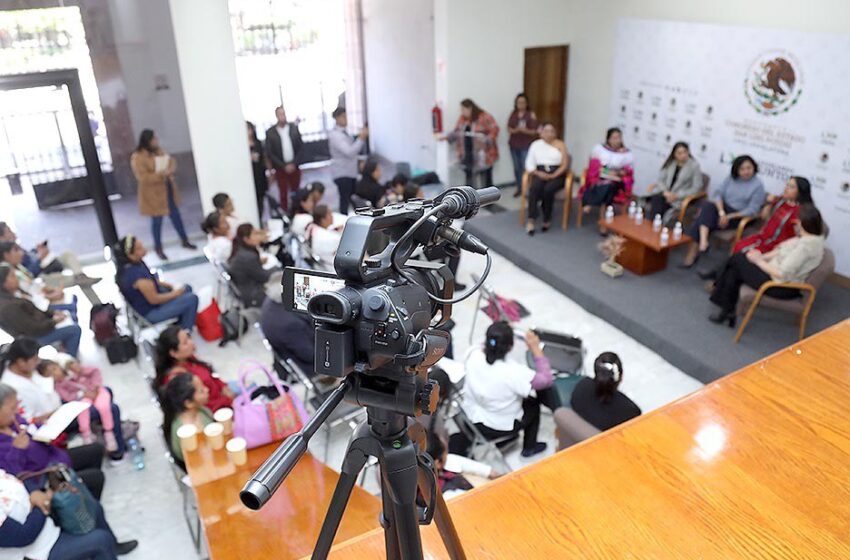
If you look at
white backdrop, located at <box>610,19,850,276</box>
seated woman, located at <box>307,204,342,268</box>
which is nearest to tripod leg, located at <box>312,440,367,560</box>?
seated woman, located at <box>307,204,342,268</box>

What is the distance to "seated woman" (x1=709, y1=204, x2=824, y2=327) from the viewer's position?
4.94 m

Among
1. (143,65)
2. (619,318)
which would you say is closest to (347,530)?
(619,318)

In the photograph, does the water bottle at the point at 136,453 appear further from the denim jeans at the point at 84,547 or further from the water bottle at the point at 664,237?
the water bottle at the point at 664,237

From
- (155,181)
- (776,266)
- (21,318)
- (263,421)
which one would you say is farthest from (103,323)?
(776,266)

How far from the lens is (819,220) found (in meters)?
4.95

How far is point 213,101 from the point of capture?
695 centimetres

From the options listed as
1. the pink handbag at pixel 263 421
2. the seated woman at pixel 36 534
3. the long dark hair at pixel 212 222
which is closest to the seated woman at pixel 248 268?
the long dark hair at pixel 212 222

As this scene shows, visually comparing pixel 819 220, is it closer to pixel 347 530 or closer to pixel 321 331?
pixel 347 530

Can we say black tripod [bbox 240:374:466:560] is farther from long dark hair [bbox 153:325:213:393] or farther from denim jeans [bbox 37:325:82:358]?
denim jeans [bbox 37:325:82:358]

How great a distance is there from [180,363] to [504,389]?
6.30 ft

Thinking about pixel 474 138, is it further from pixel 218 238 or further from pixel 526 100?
pixel 218 238

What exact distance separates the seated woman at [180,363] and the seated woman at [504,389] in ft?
4.84

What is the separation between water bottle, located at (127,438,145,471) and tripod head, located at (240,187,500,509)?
3.38 meters

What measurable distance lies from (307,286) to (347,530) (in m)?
1.76
